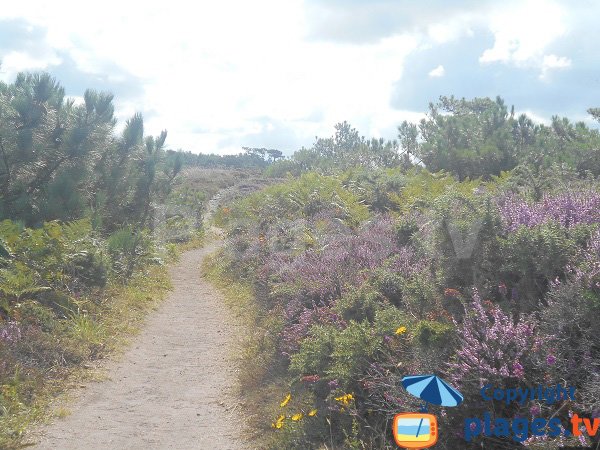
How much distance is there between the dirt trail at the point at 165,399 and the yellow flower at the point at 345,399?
1.34 m

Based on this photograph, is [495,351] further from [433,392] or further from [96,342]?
[96,342]

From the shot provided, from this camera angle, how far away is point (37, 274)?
8.89 meters

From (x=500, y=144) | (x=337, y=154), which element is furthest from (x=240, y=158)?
(x=500, y=144)

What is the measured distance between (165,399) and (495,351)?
4.23 metres

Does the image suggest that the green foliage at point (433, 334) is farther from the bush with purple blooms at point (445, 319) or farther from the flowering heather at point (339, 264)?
the flowering heather at point (339, 264)

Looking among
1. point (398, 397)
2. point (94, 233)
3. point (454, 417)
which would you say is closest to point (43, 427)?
point (398, 397)

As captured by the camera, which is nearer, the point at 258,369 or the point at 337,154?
the point at 258,369

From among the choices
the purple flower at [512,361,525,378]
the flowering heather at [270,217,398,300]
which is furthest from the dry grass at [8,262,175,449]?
the purple flower at [512,361,525,378]

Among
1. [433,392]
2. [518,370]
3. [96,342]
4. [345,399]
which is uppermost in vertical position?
[433,392]

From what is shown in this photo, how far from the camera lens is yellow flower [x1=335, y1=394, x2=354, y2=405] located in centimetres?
461

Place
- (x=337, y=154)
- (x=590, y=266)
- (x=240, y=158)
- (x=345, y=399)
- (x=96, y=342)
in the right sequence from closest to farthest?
(x=590, y=266) < (x=345, y=399) < (x=96, y=342) < (x=337, y=154) < (x=240, y=158)

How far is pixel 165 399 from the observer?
6.63 m

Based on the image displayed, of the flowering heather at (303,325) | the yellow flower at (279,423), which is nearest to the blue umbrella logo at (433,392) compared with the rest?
the yellow flower at (279,423)

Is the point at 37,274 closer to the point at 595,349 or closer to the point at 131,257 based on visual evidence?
the point at 131,257
